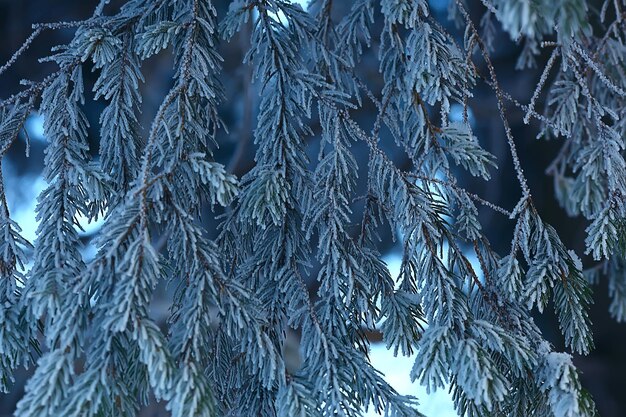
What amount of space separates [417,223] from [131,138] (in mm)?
478

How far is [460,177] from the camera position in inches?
119

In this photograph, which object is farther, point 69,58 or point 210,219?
point 210,219

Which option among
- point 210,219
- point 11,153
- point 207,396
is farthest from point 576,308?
point 11,153

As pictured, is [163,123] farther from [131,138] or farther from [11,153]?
[11,153]

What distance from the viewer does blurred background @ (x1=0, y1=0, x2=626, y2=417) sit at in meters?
2.63

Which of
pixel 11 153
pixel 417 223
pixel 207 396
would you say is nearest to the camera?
pixel 207 396

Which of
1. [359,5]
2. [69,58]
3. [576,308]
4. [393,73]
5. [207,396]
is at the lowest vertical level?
[207,396]

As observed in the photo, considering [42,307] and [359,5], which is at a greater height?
[359,5]

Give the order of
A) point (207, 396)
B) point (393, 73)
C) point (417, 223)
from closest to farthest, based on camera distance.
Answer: point (207, 396)
point (417, 223)
point (393, 73)

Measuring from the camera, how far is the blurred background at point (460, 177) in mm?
2634

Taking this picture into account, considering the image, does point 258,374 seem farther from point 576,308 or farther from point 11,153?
point 11,153

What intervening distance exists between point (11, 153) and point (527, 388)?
248cm

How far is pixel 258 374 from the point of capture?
41.2 inches

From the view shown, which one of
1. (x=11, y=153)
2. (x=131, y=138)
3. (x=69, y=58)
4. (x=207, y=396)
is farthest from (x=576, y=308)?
(x=11, y=153)
